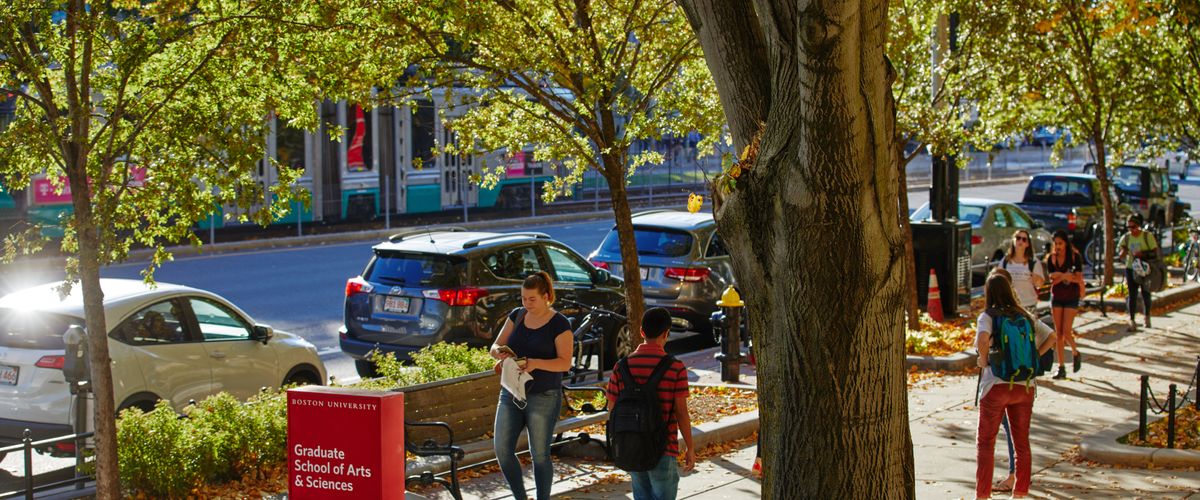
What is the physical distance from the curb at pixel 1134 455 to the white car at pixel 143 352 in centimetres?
672

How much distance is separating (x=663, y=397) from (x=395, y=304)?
7042 millimetres

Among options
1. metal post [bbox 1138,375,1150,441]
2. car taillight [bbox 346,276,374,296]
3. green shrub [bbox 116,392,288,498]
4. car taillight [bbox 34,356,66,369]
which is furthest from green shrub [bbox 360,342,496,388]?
metal post [bbox 1138,375,1150,441]

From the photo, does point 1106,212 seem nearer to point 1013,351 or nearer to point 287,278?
point 287,278

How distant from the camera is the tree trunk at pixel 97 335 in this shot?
7570 millimetres

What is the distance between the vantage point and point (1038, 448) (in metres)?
10.4

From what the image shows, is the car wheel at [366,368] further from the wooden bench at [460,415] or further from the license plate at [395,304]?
the wooden bench at [460,415]

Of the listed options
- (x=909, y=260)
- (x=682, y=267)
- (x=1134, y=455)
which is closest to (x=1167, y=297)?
(x=909, y=260)

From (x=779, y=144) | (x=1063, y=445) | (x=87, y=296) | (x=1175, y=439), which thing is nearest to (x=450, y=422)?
(x=87, y=296)

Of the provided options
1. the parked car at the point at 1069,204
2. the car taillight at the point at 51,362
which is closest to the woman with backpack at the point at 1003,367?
the car taillight at the point at 51,362

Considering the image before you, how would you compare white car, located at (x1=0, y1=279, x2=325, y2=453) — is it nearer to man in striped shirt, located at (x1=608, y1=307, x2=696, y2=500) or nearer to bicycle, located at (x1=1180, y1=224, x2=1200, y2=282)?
man in striped shirt, located at (x1=608, y1=307, x2=696, y2=500)

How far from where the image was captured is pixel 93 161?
26.0 feet

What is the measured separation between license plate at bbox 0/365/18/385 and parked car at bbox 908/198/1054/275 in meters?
16.1

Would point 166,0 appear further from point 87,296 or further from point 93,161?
point 87,296

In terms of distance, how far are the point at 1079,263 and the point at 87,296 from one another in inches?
389
